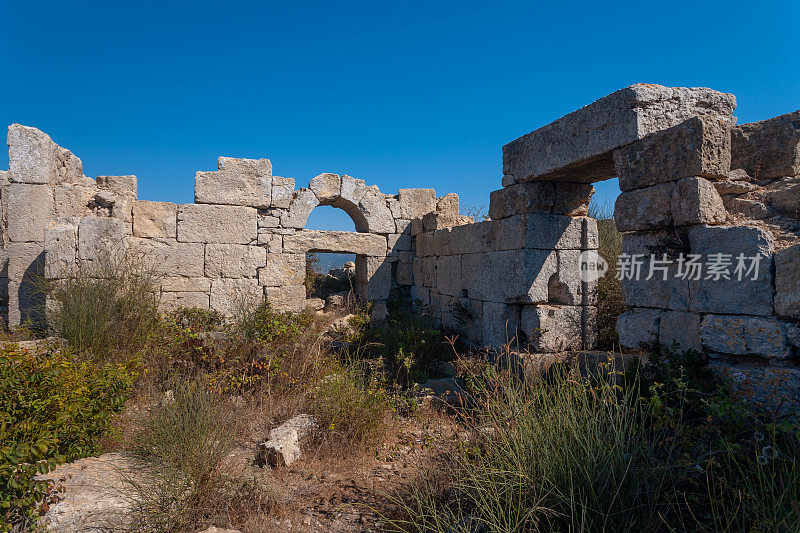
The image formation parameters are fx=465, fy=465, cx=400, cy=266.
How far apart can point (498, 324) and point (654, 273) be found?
81.3 inches

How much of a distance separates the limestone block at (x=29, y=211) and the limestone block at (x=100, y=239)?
27.9 inches

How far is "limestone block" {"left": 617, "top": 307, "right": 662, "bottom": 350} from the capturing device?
4.01 metres

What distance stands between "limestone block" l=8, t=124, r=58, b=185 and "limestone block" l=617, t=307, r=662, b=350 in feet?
26.1

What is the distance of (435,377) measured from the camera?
607cm

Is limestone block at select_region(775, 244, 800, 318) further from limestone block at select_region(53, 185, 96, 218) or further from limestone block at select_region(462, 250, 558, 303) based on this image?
limestone block at select_region(53, 185, 96, 218)

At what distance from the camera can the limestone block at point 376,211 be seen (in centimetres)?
879

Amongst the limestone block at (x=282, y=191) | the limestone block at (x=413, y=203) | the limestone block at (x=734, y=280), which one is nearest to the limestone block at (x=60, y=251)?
the limestone block at (x=282, y=191)

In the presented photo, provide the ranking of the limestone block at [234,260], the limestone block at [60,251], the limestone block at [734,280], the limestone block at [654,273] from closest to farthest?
the limestone block at [734,280] → the limestone block at [654,273] → the limestone block at [60,251] → the limestone block at [234,260]

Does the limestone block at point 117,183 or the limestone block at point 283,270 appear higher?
the limestone block at point 117,183

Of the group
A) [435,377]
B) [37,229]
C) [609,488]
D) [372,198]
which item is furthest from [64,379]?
[372,198]

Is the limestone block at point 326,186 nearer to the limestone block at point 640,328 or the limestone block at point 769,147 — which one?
the limestone block at point 640,328

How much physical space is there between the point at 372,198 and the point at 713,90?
571 centimetres

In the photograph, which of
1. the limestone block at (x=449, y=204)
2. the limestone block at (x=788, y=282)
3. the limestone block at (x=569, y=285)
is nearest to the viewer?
the limestone block at (x=788, y=282)

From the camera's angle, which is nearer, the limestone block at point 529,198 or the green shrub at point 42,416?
the green shrub at point 42,416
